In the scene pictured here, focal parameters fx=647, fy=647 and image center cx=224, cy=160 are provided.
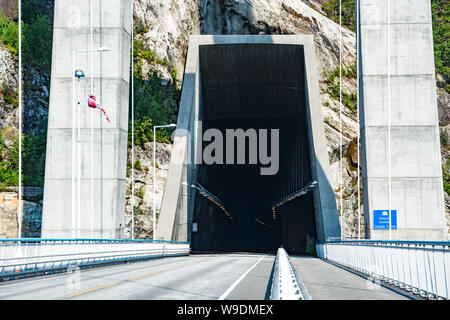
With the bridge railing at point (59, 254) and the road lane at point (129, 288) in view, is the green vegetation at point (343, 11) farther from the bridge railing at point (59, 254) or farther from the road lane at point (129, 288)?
the road lane at point (129, 288)

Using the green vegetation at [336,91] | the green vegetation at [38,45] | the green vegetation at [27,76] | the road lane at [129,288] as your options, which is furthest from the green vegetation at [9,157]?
the road lane at [129,288]

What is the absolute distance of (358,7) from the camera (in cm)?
4006

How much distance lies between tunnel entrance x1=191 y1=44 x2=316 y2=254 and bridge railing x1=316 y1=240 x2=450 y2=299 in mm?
29962

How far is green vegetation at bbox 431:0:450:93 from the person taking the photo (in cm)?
8799

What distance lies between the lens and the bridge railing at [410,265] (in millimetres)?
14391

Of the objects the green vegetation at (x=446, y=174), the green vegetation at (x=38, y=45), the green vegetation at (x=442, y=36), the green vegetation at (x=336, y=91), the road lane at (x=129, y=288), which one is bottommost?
the road lane at (x=129, y=288)

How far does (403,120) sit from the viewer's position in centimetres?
3934

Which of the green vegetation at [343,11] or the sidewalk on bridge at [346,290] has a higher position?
the green vegetation at [343,11]

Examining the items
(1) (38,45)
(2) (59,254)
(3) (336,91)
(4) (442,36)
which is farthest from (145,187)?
(4) (442,36)

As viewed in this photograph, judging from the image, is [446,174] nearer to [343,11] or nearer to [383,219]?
[343,11]

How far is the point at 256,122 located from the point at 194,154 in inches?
645

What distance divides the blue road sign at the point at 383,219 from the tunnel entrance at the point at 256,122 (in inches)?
739
